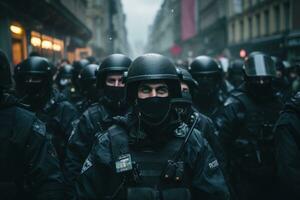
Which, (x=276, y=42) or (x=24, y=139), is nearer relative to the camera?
(x=24, y=139)

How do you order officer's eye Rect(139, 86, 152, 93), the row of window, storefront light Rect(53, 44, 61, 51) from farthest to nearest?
1. the row of window
2. storefront light Rect(53, 44, 61, 51)
3. officer's eye Rect(139, 86, 152, 93)

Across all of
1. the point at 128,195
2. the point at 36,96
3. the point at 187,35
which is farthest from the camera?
the point at 187,35

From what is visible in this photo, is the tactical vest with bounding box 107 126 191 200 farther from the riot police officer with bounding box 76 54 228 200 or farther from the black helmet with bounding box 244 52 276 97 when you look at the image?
the black helmet with bounding box 244 52 276 97

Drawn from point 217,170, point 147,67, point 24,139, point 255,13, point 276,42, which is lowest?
point 217,170

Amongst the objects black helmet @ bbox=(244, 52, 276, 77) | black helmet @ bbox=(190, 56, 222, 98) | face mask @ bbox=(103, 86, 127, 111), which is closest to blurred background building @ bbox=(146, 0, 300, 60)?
black helmet @ bbox=(190, 56, 222, 98)

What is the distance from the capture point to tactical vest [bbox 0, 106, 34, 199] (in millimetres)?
3070

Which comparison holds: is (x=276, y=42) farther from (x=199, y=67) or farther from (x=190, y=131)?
(x=190, y=131)

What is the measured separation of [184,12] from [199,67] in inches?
2356

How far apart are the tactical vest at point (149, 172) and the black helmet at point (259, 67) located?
2795 mm

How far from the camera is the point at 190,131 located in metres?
2.99

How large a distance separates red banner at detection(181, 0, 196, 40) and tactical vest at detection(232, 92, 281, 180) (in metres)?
53.7

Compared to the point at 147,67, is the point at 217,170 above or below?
below

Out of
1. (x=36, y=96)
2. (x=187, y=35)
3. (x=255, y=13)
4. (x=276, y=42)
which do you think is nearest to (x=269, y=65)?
(x=36, y=96)

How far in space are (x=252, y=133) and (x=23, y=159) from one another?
2.88m
